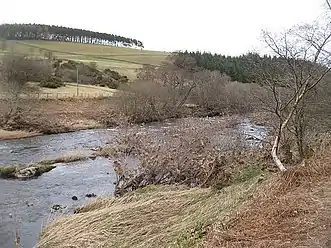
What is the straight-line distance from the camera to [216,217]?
32.9 ft

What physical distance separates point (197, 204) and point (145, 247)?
2780 mm

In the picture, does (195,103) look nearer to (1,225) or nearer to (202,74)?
(202,74)

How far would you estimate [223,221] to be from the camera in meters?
9.23

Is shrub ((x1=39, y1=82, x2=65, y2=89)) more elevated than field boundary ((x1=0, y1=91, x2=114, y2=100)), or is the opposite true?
shrub ((x1=39, y1=82, x2=65, y2=89))

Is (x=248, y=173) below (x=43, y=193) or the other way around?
the other way around

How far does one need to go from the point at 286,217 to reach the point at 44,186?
15154 millimetres

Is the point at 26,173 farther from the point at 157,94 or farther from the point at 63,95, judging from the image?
the point at 63,95

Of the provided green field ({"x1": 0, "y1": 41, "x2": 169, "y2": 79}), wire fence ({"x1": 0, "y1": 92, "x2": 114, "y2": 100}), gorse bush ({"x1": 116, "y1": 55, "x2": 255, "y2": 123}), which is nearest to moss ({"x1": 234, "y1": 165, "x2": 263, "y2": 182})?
gorse bush ({"x1": 116, "y1": 55, "x2": 255, "y2": 123})

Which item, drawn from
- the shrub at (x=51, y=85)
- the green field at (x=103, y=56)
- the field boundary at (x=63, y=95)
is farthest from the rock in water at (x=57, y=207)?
the green field at (x=103, y=56)

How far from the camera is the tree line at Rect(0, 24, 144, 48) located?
59803mm

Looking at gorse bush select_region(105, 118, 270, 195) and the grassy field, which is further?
the grassy field

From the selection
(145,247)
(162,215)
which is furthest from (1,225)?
(145,247)

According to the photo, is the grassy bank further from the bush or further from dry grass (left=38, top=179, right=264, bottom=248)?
the bush

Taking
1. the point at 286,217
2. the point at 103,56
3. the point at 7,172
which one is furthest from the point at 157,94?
the point at 103,56
